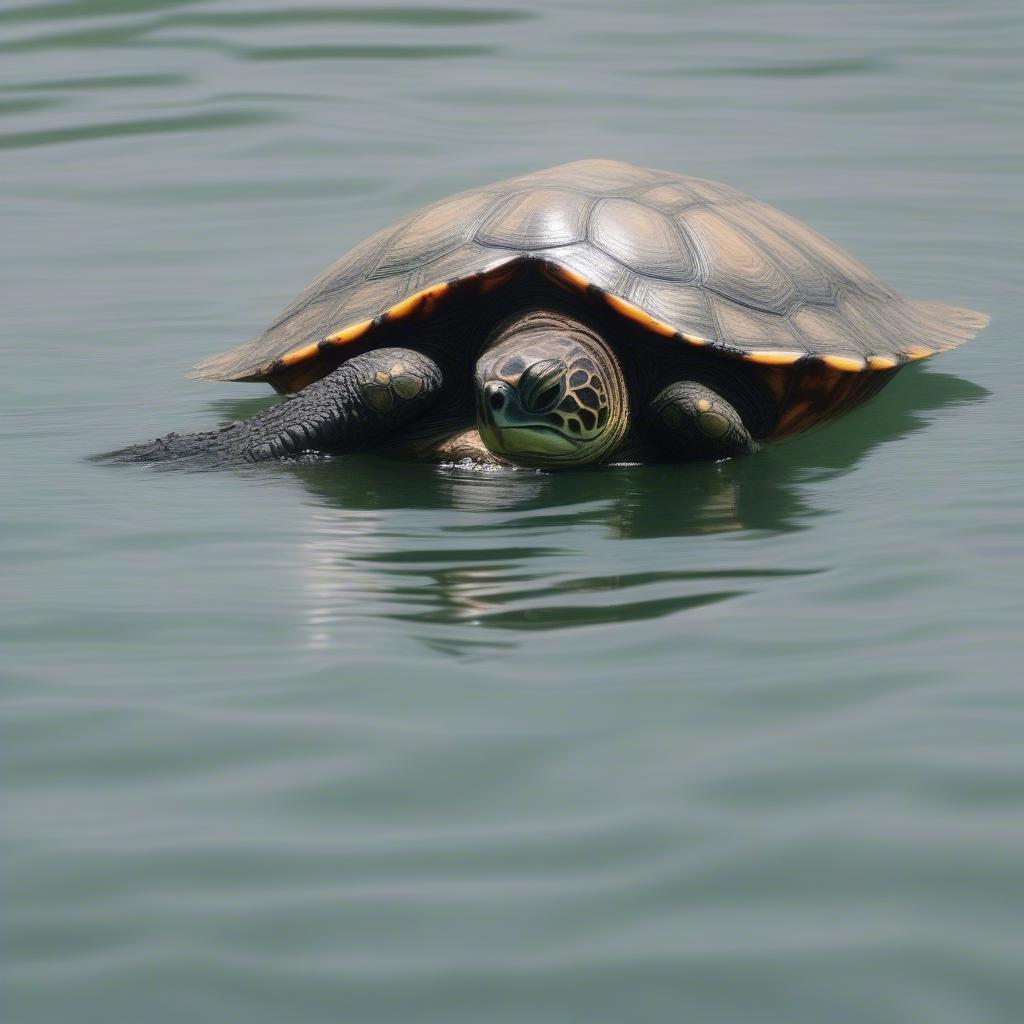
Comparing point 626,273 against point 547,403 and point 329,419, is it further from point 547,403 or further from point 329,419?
point 329,419

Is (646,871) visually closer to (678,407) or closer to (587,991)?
(587,991)

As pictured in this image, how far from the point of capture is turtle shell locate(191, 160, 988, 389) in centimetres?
661

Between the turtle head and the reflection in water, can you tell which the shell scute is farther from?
the reflection in water

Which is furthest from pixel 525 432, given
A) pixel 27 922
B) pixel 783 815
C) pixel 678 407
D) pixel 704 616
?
pixel 27 922

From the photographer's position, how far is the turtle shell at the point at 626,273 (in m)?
6.61

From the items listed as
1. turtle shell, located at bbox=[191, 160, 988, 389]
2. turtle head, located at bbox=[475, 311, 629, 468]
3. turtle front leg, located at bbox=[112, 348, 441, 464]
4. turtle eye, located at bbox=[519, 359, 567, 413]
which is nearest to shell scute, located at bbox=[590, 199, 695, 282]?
turtle shell, located at bbox=[191, 160, 988, 389]

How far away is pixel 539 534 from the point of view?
535 cm

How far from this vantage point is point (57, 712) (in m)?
3.87

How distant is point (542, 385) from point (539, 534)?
98cm

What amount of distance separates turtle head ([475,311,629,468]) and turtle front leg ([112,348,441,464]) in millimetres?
303

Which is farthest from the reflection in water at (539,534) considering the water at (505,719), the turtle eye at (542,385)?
the turtle eye at (542,385)

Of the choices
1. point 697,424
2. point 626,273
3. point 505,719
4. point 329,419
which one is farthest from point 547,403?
point 505,719

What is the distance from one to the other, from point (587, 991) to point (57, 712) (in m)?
1.63

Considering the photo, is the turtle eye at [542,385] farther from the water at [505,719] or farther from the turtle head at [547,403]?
the water at [505,719]
